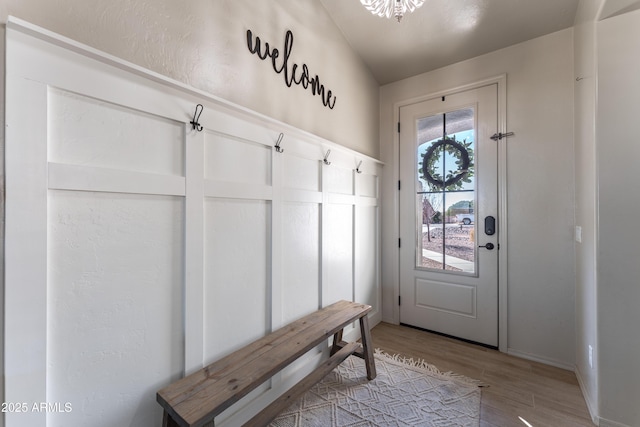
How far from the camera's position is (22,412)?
85 centimetres

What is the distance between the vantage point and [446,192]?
2689 millimetres

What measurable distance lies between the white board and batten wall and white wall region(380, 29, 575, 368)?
80.3 inches

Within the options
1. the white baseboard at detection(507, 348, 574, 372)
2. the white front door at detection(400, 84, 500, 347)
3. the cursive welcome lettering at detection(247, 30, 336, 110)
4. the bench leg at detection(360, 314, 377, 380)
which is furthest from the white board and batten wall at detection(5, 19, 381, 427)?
the white baseboard at detection(507, 348, 574, 372)

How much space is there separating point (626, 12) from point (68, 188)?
9.36ft

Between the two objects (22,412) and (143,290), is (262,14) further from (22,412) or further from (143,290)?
(22,412)

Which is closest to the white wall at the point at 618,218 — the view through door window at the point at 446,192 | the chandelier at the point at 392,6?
the view through door window at the point at 446,192

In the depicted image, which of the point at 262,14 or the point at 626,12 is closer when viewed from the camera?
the point at 626,12

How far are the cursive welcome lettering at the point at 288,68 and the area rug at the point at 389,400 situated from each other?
2.13 meters

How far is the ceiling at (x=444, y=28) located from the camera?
6.70 feet

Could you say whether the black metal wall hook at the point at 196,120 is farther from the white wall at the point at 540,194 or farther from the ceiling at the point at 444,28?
the white wall at the point at 540,194

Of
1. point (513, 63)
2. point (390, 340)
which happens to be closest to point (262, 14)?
point (513, 63)

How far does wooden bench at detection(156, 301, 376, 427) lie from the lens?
1062 mm

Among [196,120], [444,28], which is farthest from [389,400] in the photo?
[444,28]

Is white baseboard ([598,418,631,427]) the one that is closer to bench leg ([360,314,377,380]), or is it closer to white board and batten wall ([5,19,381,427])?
bench leg ([360,314,377,380])
